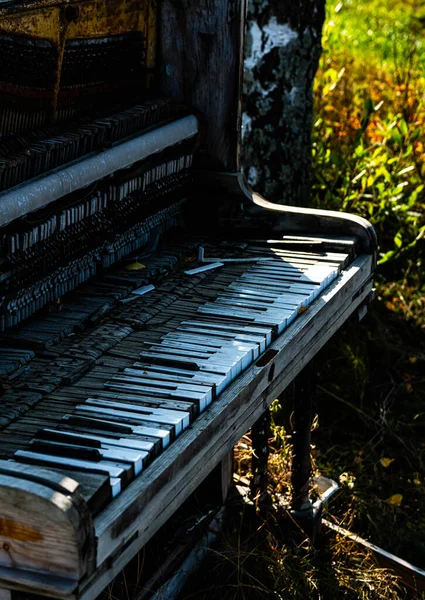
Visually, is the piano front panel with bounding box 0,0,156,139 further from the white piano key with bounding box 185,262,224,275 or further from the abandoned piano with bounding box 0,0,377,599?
the white piano key with bounding box 185,262,224,275

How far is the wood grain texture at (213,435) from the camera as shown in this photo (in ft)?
6.22

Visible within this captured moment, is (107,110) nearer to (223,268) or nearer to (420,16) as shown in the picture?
(223,268)

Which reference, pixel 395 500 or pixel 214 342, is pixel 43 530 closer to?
pixel 214 342

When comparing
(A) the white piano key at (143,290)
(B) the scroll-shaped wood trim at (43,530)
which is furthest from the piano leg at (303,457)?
(B) the scroll-shaped wood trim at (43,530)

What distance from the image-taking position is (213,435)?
226 cm

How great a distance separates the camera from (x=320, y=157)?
18.6ft

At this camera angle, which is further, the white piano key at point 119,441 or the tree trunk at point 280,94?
the tree trunk at point 280,94

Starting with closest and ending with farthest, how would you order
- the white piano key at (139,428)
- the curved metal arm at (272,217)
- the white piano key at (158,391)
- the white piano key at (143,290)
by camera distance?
the white piano key at (139,428) → the white piano key at (158,391) → the white piano key at (143,290) → the curved metal arm at (272,217)

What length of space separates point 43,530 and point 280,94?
3.70 m

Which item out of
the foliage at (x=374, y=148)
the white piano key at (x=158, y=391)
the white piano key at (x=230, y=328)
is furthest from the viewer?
→ the foliage at (x=374, y=148)

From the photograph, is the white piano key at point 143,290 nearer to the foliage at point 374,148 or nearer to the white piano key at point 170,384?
the white piano key at point 170,384

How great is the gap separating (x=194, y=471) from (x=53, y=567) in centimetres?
51

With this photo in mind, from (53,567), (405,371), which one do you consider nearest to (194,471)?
(53,567)

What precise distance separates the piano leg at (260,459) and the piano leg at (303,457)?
0.36 feet
